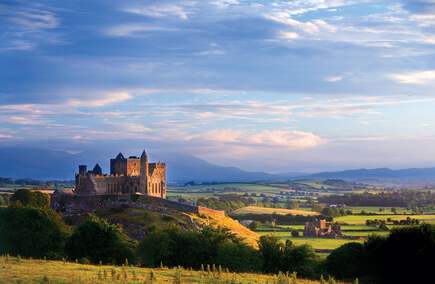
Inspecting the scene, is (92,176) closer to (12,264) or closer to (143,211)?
(143,211)

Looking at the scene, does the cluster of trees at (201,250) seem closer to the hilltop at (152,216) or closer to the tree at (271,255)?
the tree at (271,255)

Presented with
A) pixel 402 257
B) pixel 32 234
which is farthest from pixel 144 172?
pixel 402 257

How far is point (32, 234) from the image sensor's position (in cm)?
6425

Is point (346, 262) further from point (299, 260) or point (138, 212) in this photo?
point (138, 212)

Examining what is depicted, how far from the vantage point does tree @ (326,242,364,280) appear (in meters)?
57.8

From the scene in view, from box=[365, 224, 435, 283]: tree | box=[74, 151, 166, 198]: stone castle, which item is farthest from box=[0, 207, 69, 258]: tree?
box=[74, 151, 166, 198]: stone castle

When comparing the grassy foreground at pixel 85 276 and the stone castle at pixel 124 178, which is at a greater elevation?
the stone castle at pixel 124 178

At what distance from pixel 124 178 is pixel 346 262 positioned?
6573 cm

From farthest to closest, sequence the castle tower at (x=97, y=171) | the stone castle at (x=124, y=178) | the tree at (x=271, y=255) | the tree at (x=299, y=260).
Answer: the castle tower at (x=97, y=171) → the stone castle at (x=124, y=178) → the tree at (x=271, y=255) → the tree at (x=299, y=260)

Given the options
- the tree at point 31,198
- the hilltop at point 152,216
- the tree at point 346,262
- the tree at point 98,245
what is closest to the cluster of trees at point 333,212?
the hilltop at point 152,216

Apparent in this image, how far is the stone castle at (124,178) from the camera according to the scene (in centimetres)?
11406

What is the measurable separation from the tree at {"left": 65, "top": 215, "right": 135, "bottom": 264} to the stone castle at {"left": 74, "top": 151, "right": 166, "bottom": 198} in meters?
55.1

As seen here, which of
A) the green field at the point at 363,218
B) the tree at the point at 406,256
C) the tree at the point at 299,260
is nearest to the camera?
the tree at the point at 406,256

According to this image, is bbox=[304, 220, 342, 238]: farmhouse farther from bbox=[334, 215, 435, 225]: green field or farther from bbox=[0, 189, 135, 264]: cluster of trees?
bbox=[0, 189, 135, 264]: cluster of trees
